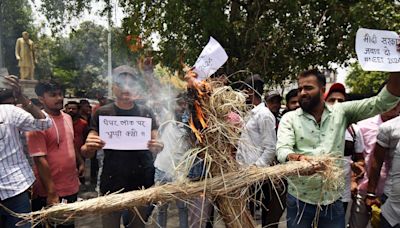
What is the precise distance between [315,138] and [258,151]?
49 centimetres

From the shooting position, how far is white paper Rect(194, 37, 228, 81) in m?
2.17

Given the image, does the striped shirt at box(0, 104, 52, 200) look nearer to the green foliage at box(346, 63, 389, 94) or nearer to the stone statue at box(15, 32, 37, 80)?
the stone statue at box(15, 32, 37, 80)

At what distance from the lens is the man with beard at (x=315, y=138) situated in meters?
2.76

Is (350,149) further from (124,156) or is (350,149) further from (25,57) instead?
(25,57)

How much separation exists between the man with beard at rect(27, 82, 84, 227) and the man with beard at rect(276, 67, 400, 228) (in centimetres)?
199

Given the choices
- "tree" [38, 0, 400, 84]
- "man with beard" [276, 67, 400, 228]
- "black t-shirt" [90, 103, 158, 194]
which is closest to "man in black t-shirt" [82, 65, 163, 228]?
"black t-shirt" [90, 103, 158, 194]

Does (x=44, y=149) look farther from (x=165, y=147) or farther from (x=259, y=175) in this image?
(x=259, y=175)

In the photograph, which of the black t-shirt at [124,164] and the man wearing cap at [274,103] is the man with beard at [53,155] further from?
the man wearing cap at [274,103]

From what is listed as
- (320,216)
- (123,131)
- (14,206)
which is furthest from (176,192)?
(14,206)

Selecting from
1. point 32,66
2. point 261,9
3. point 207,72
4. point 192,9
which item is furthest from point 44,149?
point 32,66

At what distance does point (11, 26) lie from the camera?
12.9 metres

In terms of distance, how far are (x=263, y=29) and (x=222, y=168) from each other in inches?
250

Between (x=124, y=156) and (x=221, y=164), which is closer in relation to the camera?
(x=221, y=164)

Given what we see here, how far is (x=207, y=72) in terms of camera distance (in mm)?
2180
